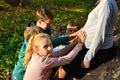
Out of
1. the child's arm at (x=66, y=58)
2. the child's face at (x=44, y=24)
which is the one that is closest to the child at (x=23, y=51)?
the child's face at (x=44, y=24)

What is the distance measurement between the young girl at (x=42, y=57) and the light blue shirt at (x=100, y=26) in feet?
0.65

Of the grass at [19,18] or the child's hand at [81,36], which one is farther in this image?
the grass at [19,18]

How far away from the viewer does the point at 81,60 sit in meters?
5.48

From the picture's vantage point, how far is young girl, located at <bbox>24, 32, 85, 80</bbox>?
17.2 feet

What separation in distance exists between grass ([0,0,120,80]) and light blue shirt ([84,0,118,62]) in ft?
11.5

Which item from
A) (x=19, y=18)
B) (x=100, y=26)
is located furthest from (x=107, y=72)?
(x=19, y=18)

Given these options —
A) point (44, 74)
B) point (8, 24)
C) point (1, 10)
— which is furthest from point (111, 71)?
point (1, 10)

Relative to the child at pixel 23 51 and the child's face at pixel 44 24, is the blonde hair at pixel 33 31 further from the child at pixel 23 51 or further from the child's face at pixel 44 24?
the child's face at pixel 44 24

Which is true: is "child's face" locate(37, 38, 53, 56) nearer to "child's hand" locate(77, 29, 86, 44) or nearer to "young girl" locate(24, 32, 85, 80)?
"young girl" locate(24, 32, 85, 80)

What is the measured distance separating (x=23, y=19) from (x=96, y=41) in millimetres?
6299

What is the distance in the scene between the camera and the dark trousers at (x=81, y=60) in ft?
17.8

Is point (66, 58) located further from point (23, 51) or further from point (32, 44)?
point (23, 51)

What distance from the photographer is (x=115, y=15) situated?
5016 mm

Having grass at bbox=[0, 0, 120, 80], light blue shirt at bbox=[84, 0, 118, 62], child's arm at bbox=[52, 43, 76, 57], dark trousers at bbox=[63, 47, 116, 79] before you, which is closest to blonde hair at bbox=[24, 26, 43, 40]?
child's arm at bbox=[52, 43, 76, 57]
